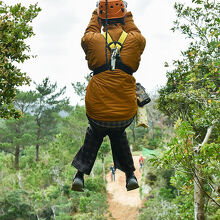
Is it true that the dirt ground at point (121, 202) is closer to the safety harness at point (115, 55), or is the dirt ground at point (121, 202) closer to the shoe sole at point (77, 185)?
the shoe sole at point (77, 185)

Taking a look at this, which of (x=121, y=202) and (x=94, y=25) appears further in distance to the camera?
(x=121, y=202)

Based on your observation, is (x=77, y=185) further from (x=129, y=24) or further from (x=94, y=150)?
(x=129, y=24)

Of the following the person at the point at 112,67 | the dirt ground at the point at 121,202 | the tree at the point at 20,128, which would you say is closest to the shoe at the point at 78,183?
the person at the point at 112,67

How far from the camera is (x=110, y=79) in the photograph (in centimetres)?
142

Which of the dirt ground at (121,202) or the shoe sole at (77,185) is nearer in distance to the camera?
the shoe sole at (77,185)

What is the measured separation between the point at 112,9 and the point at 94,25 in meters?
0.16

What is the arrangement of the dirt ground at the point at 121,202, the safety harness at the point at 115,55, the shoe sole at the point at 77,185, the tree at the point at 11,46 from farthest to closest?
the dirt ground at the point at 121,202 < the tree at the point at 11,46 < the shoe sole at the point at 77,185 < the safety harness at the point at 115,55

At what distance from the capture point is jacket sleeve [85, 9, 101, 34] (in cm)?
147

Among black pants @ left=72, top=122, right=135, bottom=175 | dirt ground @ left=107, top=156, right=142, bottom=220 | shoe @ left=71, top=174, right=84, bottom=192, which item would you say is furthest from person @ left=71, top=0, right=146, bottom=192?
dirt ground @ left=107, top=156, right=142, bottom=220

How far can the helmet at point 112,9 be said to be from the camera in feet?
4.80

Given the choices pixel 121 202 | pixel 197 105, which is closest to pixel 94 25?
pixel 197 105

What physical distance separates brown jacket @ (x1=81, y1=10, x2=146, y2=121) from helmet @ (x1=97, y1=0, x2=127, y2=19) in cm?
6

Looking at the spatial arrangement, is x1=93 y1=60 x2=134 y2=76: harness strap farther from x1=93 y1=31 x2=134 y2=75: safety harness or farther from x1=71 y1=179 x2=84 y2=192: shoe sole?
x1=71 y1=179 x2=84 y2=192: shoe sole

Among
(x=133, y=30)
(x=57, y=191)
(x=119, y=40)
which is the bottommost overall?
(x=57, y=191)
